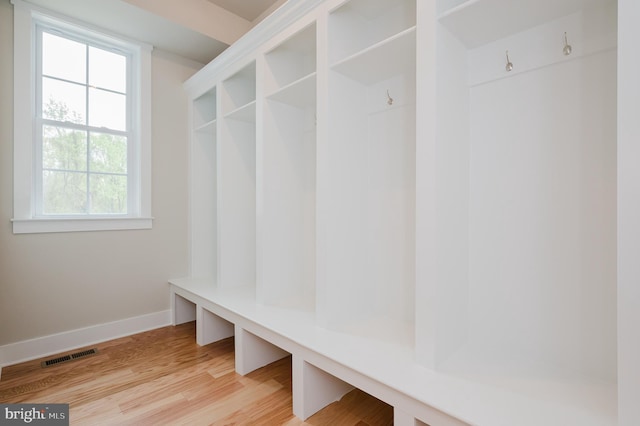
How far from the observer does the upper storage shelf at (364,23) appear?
1765 millimetres

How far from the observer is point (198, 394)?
186 cm

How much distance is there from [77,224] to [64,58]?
131cm

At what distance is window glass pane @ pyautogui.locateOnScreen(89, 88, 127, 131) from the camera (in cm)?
263

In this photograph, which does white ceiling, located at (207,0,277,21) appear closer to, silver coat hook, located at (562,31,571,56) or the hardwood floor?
silver coat hook, located at (562,31,571,56)

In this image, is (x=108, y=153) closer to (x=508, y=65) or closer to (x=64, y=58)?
(x=64, y=58)

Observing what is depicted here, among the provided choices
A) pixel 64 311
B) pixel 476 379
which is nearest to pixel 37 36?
pixel 64 311

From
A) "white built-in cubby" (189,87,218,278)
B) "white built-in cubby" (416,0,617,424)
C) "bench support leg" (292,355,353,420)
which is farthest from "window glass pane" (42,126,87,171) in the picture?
"white built-in cubby" (416,0,617,424)

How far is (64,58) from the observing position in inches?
98.9

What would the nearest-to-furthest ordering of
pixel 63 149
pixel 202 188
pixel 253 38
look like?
pixel 253 38 → pixel 63 149 → pixel 202 188

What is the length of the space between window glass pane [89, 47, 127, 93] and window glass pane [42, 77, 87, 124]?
0.15 m

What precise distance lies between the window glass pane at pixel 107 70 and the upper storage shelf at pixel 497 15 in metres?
2.69

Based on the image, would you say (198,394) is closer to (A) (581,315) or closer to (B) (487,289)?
(B) (487,289)
